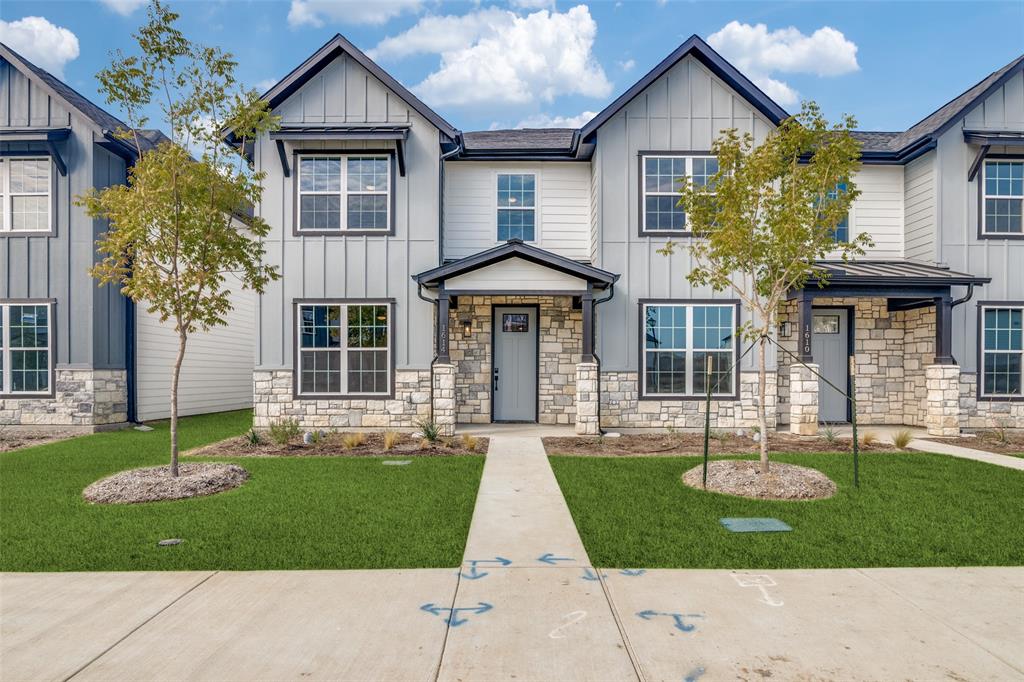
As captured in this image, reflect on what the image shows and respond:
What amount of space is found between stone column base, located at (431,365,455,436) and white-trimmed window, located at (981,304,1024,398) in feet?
38.1

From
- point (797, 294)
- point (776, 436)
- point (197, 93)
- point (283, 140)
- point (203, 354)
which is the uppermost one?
point (283, 140)

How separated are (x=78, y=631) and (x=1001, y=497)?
9.11 meters

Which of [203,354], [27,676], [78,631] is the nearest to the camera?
[27,676]

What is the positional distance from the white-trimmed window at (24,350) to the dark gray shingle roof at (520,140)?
33.0 feet

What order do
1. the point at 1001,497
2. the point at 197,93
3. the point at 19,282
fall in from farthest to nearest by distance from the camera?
the point at 19,282, the point at 197,93, the point at 1001,497

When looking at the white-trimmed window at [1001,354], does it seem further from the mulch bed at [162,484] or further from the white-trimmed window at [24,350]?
the white-trimmed window at [24,350]

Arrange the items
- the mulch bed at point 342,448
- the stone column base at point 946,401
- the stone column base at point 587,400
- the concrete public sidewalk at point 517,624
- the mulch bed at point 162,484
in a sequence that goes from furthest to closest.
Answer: the stone column base at point 946,401 → the stone column base at point 587,400 → the mulch bed at point 342,448 → the mulch bed at point 162,484 → the concrete public sidewalk at point 517,624

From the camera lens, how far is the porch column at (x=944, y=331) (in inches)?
459

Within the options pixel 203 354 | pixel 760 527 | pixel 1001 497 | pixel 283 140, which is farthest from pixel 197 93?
pixel 1001 497

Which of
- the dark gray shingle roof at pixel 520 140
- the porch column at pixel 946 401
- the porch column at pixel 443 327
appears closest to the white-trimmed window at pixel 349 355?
the porch column at pixel 443 327

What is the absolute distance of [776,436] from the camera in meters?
11.3

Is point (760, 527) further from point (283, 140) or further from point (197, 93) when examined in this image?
point (283, 140)

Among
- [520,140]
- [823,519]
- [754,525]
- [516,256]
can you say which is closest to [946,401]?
[823,519]

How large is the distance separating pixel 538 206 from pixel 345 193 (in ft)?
14.2
